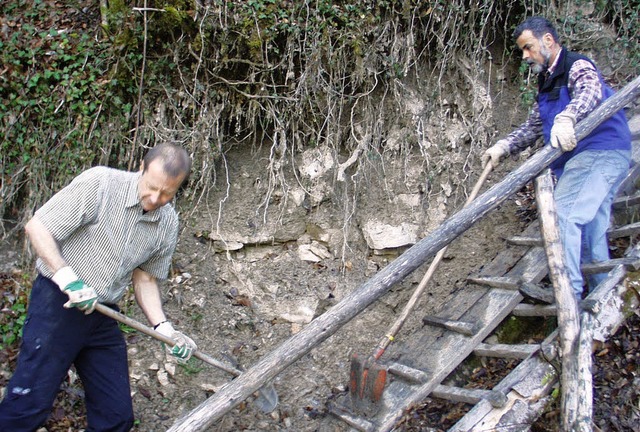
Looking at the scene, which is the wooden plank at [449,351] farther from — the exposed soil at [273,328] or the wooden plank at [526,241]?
the wooden plank at [526,241]

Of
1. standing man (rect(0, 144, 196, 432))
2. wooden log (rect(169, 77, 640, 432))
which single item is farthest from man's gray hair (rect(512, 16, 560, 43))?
standing man (rect(0, 144, 196, 432))

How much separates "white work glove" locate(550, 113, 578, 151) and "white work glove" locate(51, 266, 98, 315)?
2598mm

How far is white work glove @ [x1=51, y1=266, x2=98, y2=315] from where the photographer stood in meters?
2.48

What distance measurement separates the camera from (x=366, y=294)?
275 centimetres

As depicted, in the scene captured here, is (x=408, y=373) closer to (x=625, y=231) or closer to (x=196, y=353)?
(x=196, y=353)

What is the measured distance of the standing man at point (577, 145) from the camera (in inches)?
125

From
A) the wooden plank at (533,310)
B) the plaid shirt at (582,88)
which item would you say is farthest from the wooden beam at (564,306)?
the plaid shirt at (582,88)

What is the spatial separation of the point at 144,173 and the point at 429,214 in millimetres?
2746

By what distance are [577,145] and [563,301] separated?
1.04 m

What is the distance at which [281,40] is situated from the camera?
4586 mm

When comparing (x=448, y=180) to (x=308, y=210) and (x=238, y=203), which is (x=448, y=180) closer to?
(x=308, y=210)

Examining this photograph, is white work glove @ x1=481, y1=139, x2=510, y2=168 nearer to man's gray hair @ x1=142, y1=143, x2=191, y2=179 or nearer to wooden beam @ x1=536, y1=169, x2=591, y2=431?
wooden beam @ x1=536, y1=169, x2=591, y2=431

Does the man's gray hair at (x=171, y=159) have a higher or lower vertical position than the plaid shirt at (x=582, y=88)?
lower

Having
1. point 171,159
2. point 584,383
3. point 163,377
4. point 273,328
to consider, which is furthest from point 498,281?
point 163,377
